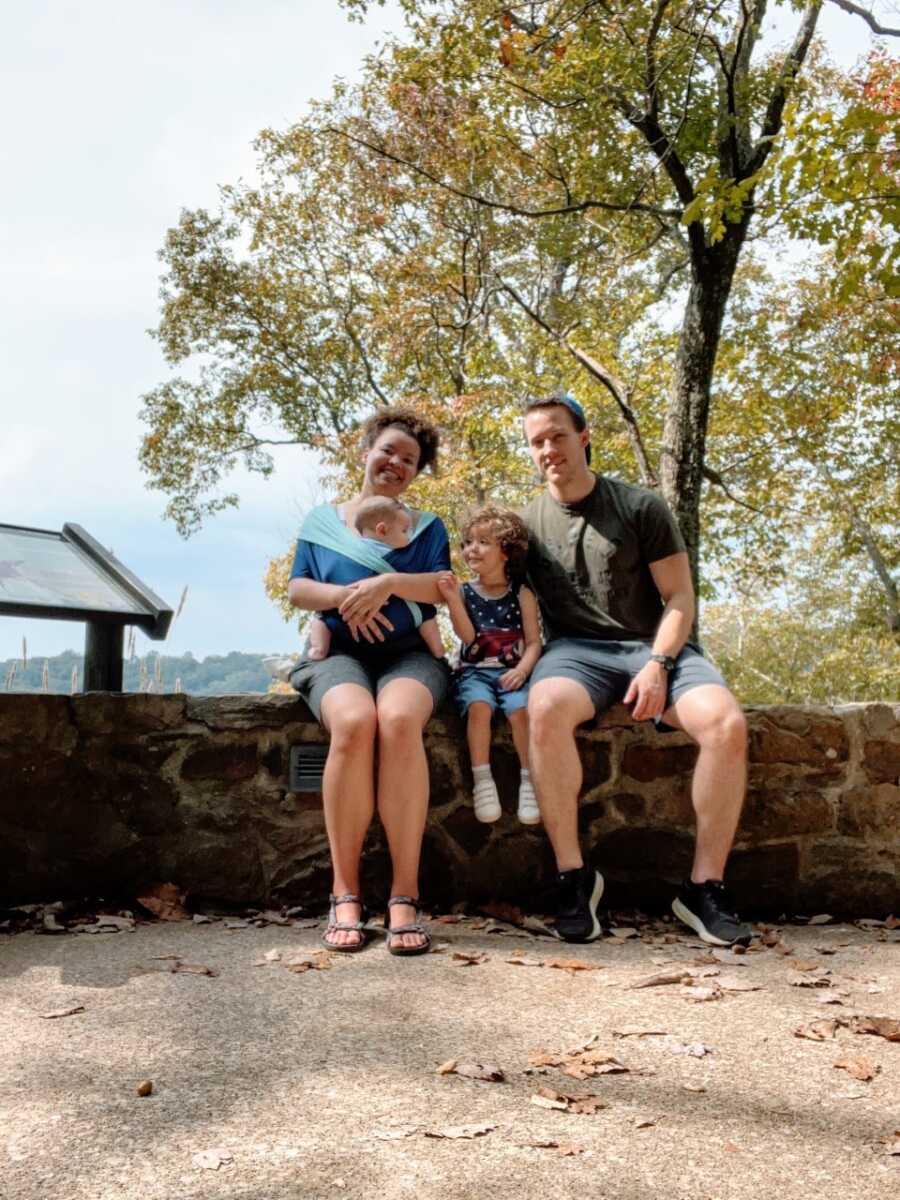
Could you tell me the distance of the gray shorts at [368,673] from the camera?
10.9 ft

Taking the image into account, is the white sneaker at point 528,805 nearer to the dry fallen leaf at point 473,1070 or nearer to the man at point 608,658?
the man at point 608,658

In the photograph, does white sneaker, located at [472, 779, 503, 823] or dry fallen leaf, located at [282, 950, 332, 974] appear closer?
dry fallen leaf, located at [282, 950, 332, 974]

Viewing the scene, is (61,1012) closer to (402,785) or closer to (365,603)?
(402,785)

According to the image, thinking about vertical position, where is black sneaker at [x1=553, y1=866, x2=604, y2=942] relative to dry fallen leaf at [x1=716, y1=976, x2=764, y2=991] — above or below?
above

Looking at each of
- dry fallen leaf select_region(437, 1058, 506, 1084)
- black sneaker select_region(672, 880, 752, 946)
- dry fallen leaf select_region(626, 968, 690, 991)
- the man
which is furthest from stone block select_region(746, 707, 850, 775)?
dry fallen leaf select_region(437, 1058, 506, 1084)

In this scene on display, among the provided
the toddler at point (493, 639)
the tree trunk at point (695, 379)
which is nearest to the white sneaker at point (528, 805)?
the toddler at point (493, 639)

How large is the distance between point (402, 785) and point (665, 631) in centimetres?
100

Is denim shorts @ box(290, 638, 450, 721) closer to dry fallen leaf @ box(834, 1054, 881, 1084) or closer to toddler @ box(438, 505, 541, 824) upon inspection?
toddler @ box(438, 505, 541, 824)

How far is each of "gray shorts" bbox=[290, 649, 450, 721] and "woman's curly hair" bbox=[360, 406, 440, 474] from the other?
0.68 metres

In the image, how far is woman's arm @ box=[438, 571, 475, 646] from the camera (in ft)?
11.3

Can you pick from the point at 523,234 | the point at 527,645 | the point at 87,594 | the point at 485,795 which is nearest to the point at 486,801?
the point at 485,795

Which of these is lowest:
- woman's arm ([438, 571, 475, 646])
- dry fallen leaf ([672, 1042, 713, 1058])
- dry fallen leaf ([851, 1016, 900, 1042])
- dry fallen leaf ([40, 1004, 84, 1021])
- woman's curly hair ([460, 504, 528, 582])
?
dry fallen leaf ([851, 1016, 900, 1042])

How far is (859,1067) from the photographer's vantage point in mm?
2279

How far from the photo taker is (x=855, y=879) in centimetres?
379
